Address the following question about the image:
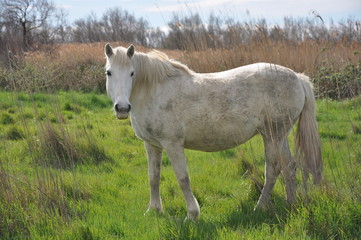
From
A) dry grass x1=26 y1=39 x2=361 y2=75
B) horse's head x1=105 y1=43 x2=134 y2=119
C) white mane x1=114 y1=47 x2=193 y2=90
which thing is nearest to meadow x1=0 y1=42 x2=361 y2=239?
horse's head x1=105 y1=43 x2=134 y2=119

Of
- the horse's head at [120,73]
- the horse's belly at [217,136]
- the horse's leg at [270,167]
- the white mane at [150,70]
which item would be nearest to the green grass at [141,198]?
the horse's leg at [270,167]

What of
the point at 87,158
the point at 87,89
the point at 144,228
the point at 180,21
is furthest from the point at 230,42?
the point at 144,228

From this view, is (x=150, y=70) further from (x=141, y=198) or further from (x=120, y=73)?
(x=141, y=198)

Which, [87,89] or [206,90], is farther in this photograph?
[87,89]

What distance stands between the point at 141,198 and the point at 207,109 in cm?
152

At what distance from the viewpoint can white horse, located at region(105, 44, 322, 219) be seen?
3.98 m

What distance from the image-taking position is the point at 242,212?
3.98 meters

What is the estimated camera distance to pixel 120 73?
3723 mm

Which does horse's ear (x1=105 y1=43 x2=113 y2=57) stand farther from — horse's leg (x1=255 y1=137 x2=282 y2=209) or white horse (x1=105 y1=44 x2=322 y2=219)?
horse's leg (x1=255 y1=137 x2=282 y2=209)

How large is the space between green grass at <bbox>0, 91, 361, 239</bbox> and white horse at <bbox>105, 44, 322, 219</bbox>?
1.01ft

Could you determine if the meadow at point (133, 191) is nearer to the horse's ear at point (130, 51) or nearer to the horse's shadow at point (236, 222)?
the horse's shadow at point (236, 222)

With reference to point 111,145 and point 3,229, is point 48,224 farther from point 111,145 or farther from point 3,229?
point 111,145

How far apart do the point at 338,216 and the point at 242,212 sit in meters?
1.05

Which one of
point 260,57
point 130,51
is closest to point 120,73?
point 130,51
